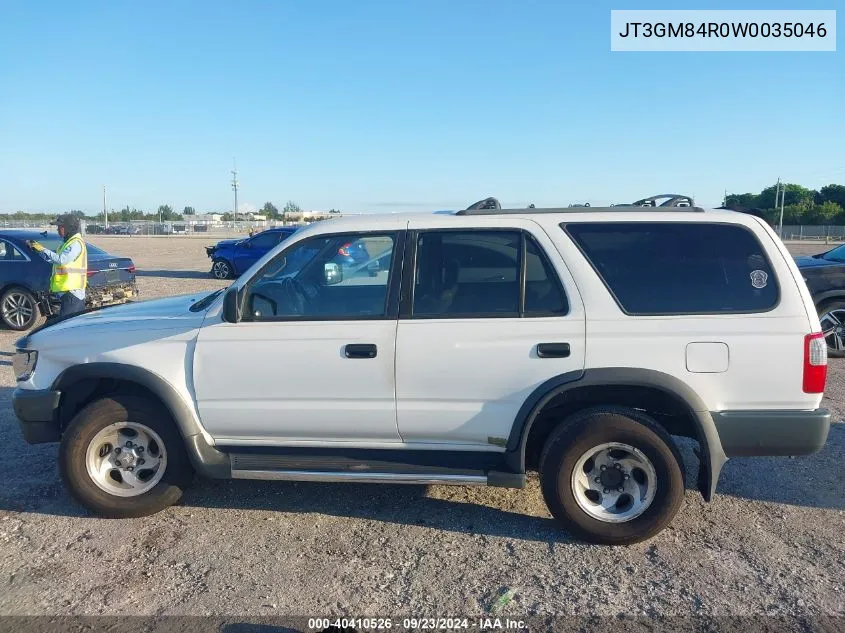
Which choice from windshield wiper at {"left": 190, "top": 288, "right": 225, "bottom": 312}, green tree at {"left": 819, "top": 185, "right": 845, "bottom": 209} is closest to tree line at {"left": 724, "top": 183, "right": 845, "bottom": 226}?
green tree at {"left": 819, "top": 185, "right": 845, "bottom": 209}

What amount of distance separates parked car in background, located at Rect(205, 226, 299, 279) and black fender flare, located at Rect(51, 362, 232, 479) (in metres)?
15.5

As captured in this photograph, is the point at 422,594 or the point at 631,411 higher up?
the point at 631,411

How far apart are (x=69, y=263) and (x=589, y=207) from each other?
5.96 m

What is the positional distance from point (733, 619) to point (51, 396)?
155 inches

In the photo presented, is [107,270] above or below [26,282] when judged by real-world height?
above

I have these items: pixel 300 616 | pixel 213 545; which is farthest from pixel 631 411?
pixel 213 545

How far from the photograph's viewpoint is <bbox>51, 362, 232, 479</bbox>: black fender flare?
4012 mm

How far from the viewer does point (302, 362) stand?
3.92m

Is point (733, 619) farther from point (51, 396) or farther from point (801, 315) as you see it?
point (51, 396)

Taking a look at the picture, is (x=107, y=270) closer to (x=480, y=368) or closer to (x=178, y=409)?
(x=178, y=409)

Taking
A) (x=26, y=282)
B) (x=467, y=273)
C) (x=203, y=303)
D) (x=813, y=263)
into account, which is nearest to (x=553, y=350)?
(x=467, y=273)

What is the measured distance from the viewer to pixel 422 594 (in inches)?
134

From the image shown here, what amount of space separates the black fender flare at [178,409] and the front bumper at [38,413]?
0.99ft

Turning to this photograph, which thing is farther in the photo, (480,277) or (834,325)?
(834,325)
